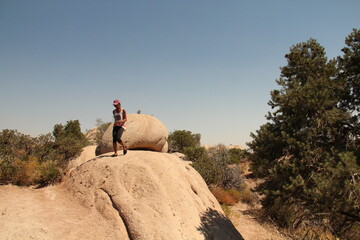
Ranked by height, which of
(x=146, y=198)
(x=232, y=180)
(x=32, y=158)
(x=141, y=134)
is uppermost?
(x=141, y=134)

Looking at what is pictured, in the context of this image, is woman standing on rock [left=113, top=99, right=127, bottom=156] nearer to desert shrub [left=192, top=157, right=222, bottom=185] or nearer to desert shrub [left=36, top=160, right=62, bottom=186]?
desert shrub [left=36, top=160, right=62, bottom=186]

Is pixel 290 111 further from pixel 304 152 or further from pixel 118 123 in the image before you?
pixel 118 123

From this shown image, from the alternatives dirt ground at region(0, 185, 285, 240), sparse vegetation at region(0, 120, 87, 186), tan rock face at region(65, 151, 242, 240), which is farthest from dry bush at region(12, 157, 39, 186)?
tan rock face at region(65, 151, 242, 240)

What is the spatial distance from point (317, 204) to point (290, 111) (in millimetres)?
3106

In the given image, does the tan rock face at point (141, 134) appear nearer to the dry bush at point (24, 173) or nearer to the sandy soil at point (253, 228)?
the dry bush at point (24, 173)

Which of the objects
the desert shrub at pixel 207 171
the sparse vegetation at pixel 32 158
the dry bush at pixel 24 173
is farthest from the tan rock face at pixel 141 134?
the desert shrub at pixel 207 171

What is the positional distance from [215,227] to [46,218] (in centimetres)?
523

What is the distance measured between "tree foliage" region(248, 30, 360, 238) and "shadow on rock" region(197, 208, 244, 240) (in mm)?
1661

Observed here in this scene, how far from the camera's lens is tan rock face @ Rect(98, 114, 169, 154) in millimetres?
10062

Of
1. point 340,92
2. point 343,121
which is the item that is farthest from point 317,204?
point 340,92

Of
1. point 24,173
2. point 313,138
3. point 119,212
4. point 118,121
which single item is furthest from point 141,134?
point 313,138

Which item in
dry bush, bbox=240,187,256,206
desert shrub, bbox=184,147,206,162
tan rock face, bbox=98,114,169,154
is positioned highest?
tan rock face, bbox=98,114,169,154

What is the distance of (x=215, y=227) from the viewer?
7.71m

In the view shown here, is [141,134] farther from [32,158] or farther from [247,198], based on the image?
[247,198]
